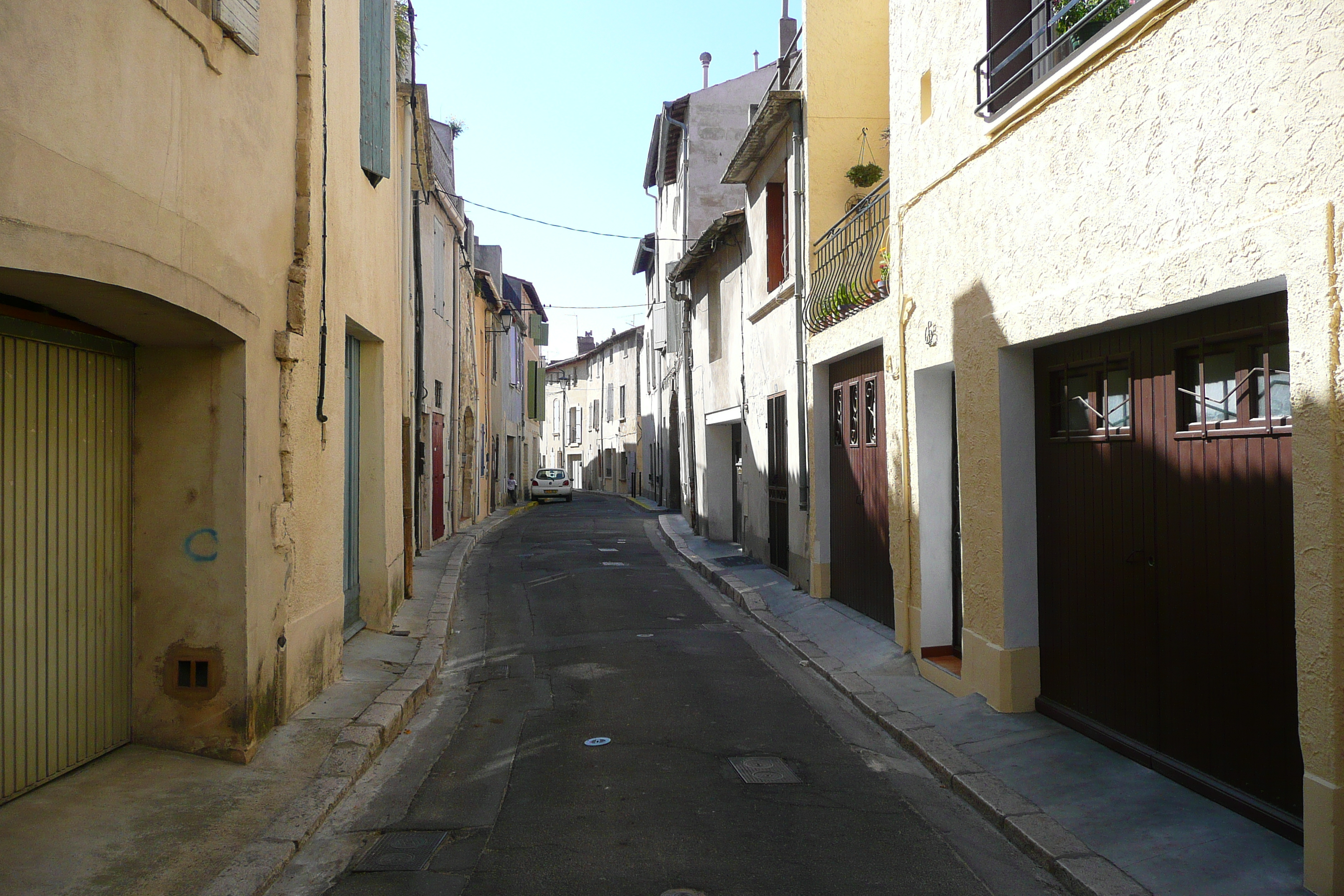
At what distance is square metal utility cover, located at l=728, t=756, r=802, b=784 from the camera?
515 centimetres

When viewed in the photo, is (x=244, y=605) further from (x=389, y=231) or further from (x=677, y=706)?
(x=389, y=231)

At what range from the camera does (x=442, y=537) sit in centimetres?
1839

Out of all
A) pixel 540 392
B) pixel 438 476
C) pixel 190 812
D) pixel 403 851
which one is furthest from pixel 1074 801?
pixel 540 392

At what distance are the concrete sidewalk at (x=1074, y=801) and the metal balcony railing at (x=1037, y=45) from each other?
11.9 ft

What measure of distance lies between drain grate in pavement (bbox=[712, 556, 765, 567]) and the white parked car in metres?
19.1

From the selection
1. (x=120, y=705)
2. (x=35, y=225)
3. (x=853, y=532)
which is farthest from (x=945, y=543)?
(x=35, y=225)

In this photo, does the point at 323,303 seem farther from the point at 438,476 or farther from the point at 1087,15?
the point at 438,476

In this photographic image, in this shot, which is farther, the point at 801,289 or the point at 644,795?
the point at 801,289

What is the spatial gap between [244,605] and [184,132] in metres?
2.32

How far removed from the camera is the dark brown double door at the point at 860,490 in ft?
29.0

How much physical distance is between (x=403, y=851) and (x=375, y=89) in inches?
255

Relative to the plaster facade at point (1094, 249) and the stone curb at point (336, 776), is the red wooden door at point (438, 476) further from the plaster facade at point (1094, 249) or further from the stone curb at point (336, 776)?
the plaster facade at point (1094, 249)

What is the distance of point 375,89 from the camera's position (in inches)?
331

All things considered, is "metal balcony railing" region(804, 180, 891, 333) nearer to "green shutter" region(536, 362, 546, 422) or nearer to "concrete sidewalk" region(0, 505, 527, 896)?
"concrete sidewalk" region(0, 505, 527, 896)
